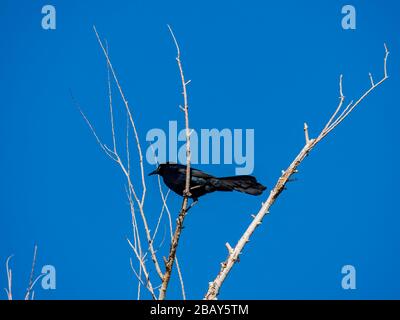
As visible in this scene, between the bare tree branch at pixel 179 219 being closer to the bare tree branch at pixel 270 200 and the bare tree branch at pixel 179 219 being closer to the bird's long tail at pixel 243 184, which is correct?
the bare tree branch at pixel 270 200

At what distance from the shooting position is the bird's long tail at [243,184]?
297 inches

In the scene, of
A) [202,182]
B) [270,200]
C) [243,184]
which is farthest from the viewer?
[202,182]

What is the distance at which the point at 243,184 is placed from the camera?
25.1ft

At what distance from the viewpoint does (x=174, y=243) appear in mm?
5469

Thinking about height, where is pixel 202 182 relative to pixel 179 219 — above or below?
above

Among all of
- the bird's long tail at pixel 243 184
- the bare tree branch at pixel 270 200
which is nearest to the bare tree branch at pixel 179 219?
the bare tree branch at pixel 270 200

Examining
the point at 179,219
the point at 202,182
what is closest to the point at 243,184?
the point at 202,182

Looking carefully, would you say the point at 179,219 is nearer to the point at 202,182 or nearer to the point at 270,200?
the point at 270,200

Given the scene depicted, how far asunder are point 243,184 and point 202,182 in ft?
2.06

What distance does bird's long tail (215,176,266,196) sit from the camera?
7555mm

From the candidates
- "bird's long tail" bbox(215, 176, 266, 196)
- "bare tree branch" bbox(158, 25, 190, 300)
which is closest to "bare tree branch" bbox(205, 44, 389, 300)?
"bare tree branch" bbox(158, 25, 190, 300)
